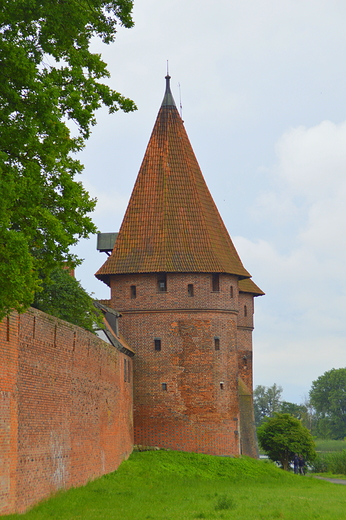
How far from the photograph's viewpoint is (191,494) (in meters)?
23.2

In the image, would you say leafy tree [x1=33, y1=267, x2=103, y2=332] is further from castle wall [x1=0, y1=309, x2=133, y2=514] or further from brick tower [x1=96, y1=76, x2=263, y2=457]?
brick tower [x1=96, y1=76, x2=263, y2=457]

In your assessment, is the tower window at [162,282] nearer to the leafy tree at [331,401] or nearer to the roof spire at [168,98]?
the roof spire at [168,98]

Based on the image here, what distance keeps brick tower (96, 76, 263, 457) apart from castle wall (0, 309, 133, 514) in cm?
591

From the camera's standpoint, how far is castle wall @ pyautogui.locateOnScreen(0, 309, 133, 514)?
15.3 meters

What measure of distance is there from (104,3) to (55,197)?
3455mm

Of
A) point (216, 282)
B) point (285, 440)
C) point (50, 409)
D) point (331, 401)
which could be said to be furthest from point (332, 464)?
point (331, 401)

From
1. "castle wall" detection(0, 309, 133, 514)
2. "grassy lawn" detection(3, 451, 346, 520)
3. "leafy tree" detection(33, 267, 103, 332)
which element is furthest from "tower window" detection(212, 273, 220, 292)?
"castle wall" detection(0, 309, 133, 514)

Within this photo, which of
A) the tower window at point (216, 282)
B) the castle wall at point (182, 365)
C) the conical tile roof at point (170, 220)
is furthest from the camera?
the tower window at point (216, 282)

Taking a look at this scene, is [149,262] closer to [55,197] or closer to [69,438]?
[69,438]

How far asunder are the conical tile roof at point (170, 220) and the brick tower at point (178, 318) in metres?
0.04

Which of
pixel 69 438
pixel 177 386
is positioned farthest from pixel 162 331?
pixel 69 438

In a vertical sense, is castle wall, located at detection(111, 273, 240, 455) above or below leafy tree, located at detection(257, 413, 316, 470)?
above

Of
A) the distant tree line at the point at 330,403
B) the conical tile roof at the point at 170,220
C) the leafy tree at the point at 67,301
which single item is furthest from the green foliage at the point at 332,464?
the distant tree line at the point at 330,403

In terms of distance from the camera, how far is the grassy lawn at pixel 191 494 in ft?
56.0
